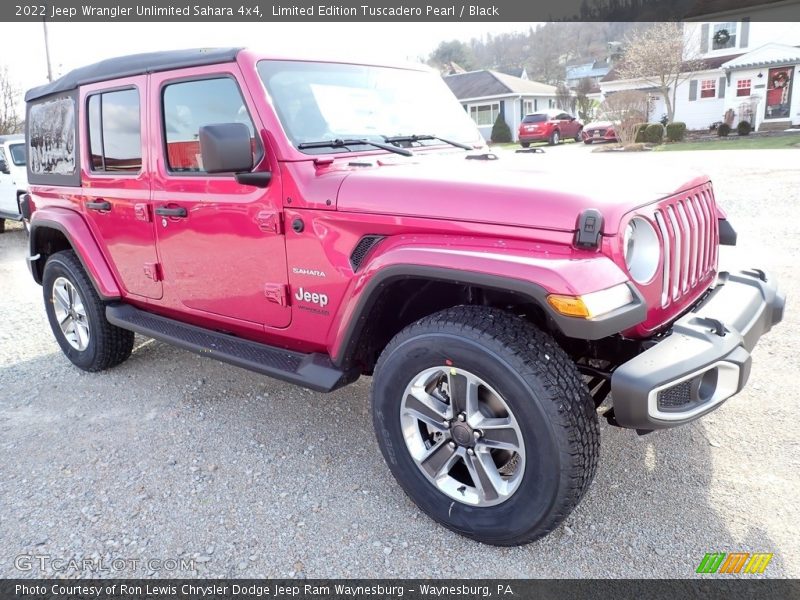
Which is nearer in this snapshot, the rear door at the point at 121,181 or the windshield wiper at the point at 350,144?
the windshield wiper at the point at 350,144

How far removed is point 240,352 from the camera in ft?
11.1

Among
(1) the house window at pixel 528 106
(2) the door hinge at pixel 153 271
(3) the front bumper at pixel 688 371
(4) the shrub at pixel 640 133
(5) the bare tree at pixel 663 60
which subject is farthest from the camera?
(1) the house window at pixel 528 106

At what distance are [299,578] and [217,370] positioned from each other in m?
2.37

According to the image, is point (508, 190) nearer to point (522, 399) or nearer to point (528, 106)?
point (522, 399)

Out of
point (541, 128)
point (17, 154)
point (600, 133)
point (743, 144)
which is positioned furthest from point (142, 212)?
point (541, 128)

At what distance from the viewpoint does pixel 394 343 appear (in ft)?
8.82

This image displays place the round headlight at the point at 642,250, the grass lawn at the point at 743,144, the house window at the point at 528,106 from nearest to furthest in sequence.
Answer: the round headlight at the point at 642,250 < the grass lawn at the point at 743,144 < the house window at the point at 528,106

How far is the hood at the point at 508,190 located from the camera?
2.32m

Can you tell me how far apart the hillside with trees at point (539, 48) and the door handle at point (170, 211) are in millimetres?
69565

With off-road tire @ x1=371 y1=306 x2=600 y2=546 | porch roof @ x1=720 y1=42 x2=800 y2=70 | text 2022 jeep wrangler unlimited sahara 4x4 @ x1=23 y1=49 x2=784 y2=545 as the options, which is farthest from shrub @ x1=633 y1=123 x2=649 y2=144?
off-road tire @ x1=371 y1=306 x2=600 y2=546

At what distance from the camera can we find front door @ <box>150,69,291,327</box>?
313cm

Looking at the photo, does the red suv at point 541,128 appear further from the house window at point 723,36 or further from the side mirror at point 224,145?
the side mirror at point 224,145

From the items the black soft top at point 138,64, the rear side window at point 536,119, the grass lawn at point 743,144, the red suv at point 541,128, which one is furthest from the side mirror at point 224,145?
the rear side window at point 536,119

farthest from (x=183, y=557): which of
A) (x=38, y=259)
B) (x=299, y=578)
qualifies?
(x=38, y=259)
